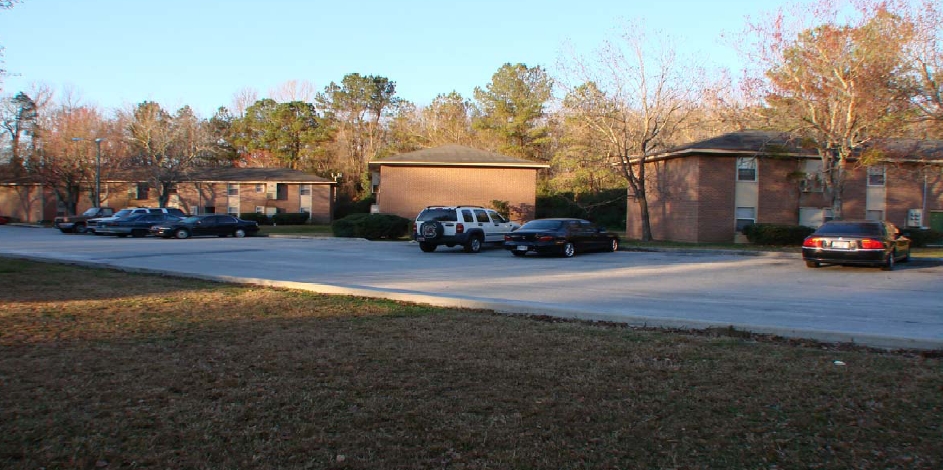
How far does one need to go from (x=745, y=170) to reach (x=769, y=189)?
149cm

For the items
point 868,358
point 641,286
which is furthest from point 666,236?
point 868,358

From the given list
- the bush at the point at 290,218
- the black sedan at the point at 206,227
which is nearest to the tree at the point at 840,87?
the black sedan at the point at 206,227

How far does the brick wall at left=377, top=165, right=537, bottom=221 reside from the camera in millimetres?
41938

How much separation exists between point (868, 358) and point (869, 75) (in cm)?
2044

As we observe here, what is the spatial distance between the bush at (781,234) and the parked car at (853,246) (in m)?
9.75

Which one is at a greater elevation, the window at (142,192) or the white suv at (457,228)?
the window at (142,192)

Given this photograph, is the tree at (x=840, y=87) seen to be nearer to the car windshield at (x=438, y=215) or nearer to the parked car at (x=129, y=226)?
the car windshield at (x=438, y=215)

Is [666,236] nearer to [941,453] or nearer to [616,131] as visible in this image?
[616,131]

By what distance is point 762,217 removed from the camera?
3272 cm

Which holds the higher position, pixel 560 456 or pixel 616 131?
pixel 616 131

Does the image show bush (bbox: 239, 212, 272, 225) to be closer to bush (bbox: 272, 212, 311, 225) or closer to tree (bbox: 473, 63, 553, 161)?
bush (bbox: 272, 212, 311, 225)

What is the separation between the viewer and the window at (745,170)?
32344 mm

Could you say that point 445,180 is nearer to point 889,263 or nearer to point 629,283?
point 889,263

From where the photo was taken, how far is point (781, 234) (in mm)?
29672
